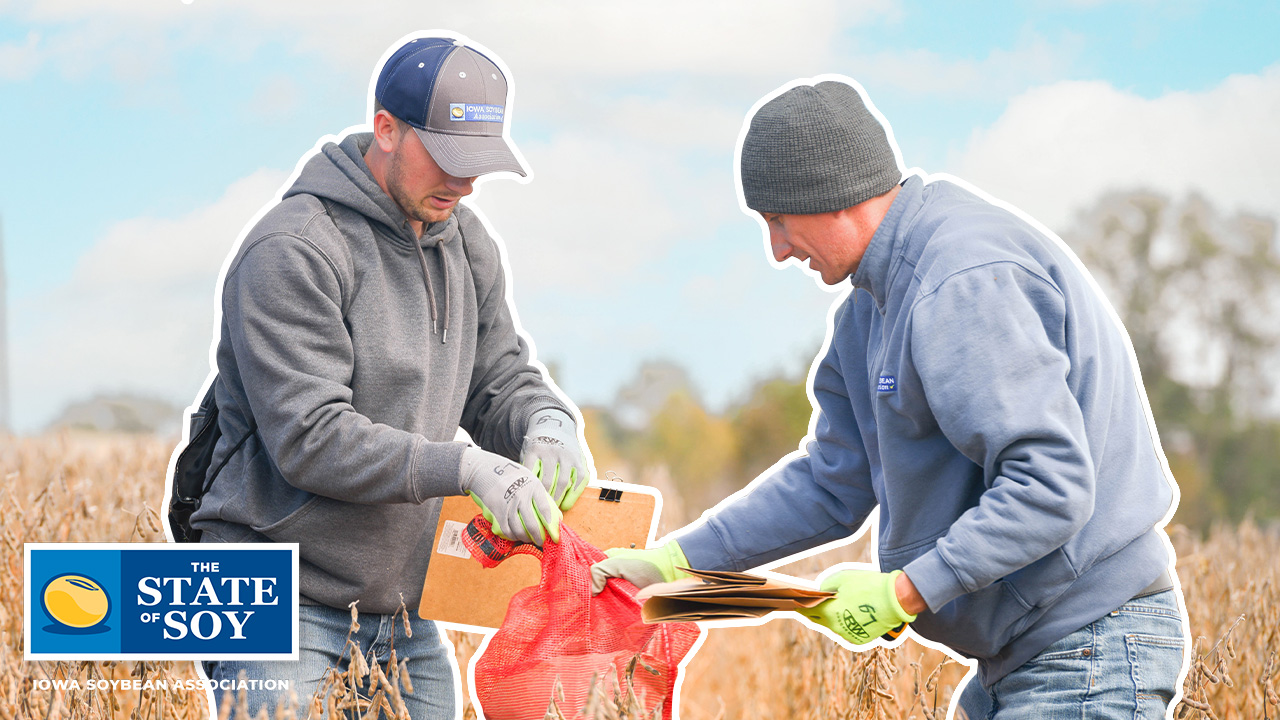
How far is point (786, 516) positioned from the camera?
8.04 ft

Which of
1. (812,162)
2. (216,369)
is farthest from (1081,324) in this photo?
(216,369)

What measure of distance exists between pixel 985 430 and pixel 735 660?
3.12 meters

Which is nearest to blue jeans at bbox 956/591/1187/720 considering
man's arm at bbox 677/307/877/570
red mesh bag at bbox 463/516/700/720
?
man's arm at bbox 677/307/877/570

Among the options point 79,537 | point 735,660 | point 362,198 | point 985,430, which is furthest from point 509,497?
point 735,660

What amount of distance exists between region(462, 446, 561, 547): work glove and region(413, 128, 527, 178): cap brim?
57 centimetres

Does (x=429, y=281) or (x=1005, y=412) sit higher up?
(x=429, y=281)

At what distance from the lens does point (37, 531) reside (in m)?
3.48

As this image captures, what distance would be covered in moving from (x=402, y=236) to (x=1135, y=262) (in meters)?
20.9

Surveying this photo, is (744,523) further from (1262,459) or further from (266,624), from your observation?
(1262,459)

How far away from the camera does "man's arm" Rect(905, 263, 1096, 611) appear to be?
1723 mm

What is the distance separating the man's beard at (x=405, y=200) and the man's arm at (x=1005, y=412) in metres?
1.06

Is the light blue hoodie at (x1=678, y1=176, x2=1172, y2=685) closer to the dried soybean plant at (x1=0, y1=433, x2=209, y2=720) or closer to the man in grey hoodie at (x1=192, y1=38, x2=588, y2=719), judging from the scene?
the man in grey hoodie at (x1=192, y1=38, x2=588, y2=719)

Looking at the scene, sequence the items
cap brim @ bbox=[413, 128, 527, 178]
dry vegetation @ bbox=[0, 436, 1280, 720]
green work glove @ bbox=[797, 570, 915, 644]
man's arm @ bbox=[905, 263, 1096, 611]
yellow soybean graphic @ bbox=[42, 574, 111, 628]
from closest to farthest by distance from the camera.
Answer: man's arm @ bbox=[905, 263, 1096, 611]
green work glove @ bbox=[797, 570, 915, 644]
cap brim @ bbox=[413, 128, 527, 178]
dry vegetation @ bbox=[0, 436, 1280, 720]
yellow soybean graphic @ bbox=[42, 574, 111, 628]

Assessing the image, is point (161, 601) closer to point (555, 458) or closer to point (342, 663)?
point (342, 663)
